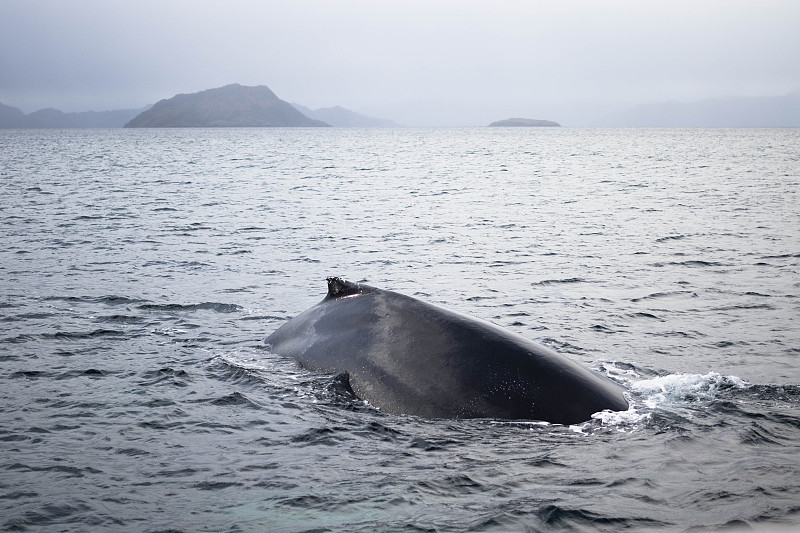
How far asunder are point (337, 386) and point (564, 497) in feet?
11.4

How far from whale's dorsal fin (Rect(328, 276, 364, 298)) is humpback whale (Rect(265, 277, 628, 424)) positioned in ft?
1.20

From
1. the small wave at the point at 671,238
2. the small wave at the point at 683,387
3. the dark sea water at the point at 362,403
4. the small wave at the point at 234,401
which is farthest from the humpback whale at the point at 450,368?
the small wave at the point at 671,238

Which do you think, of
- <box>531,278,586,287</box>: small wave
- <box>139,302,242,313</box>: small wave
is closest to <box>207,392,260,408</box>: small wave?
<box>139,302,242,313</box>: small wave

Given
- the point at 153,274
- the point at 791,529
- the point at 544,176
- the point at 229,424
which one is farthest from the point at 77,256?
the point at 544,176

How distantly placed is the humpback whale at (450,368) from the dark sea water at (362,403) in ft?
0.76

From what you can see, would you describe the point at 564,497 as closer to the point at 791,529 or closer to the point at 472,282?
the point at 791,529

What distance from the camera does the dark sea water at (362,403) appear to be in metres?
7.43

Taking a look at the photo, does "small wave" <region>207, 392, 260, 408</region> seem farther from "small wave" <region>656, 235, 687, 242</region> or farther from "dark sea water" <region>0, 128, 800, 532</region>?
"small wave" <region>656, 235, 687, 242</region>

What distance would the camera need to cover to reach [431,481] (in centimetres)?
783

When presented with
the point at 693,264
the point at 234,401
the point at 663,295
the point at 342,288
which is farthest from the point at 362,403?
the point at 693,264

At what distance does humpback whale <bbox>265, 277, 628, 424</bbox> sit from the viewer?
852 cm

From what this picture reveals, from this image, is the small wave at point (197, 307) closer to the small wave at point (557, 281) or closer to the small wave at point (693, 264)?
the small wave at point (557, 281)

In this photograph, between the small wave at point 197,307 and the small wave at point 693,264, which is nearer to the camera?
the small wave at point 197,307

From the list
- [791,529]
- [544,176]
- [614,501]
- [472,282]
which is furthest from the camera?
[544,176]
